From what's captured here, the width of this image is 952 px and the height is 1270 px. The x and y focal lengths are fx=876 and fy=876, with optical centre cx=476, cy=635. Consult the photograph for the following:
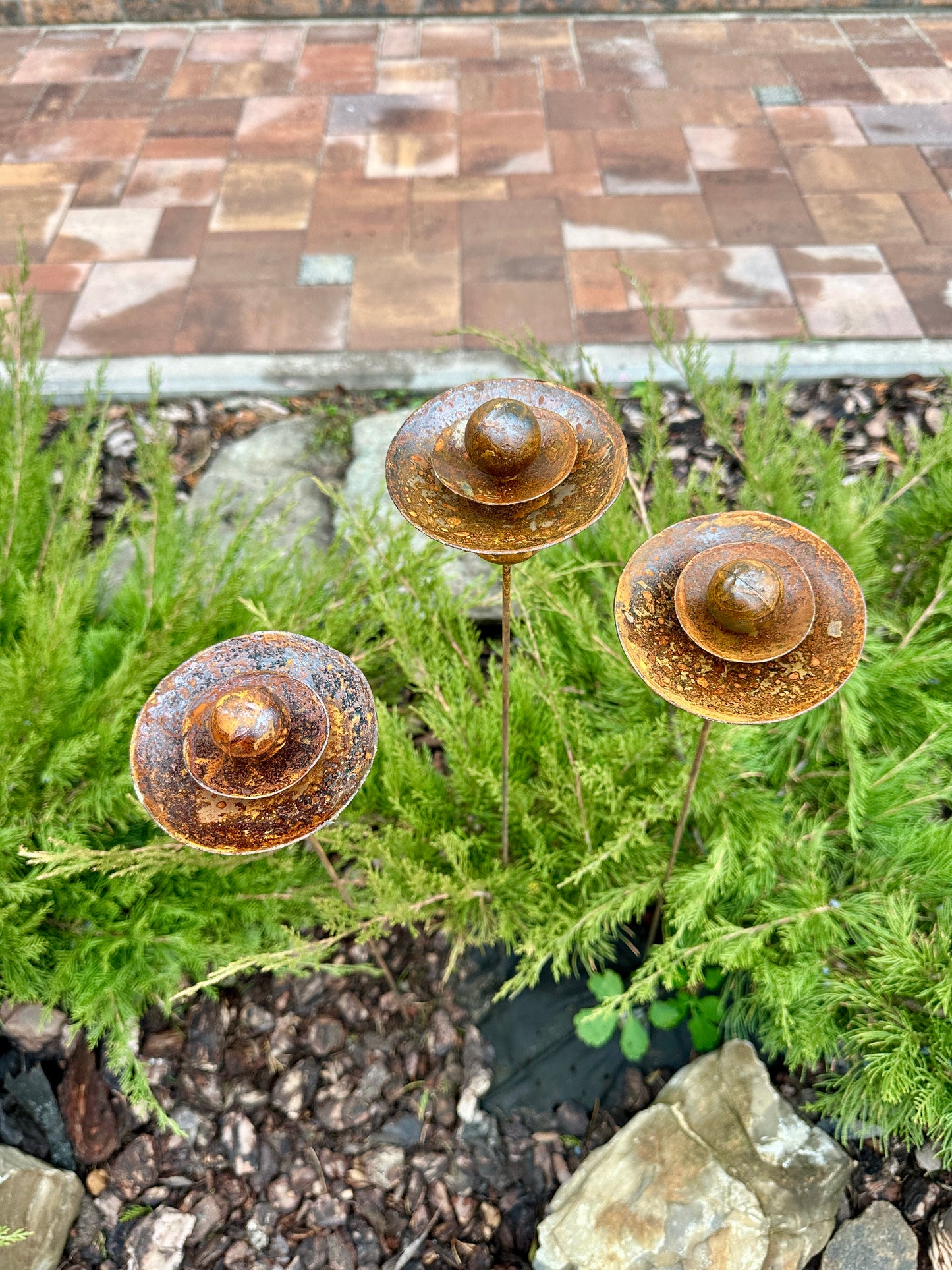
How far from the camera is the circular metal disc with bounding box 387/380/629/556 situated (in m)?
1.12

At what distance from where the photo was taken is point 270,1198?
1842 mm

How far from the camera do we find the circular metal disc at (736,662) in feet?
3.78

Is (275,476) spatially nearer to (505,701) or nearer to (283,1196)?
(505,701)

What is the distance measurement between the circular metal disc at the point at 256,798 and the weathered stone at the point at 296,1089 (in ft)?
3.51

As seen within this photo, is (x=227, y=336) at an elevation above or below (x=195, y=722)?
below

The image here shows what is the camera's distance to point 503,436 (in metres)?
1.02

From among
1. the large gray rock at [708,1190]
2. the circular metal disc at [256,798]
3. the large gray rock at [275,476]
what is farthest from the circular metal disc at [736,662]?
the large gray rock at [275,476]

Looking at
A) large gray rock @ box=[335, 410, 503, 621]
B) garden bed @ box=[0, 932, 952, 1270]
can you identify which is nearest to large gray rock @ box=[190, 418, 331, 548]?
large gray rock @ box=[335, 410, 503, 621]

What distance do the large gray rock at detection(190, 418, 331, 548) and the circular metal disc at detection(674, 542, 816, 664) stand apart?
1.84 meters

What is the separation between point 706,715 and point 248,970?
4.50 ft

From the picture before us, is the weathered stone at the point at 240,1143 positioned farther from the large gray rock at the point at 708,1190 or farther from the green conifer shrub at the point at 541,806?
the large gray rock at the point at 708,1190

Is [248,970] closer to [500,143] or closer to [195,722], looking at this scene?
[195,722]

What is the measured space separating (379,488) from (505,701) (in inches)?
46.4

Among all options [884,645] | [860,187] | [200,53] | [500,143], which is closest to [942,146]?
[860,187]
